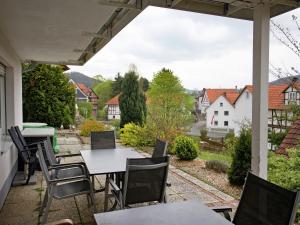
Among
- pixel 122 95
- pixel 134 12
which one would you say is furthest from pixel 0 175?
pixel 122 95

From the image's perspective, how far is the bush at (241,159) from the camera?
15.1ft

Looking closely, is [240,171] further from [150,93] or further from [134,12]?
[150,93]

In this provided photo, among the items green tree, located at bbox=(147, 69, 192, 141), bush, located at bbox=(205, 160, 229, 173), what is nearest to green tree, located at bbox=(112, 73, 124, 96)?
green tree, located at bbox=(147, 69, 192, 141)

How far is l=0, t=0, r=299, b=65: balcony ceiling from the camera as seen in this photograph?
8.82 ft

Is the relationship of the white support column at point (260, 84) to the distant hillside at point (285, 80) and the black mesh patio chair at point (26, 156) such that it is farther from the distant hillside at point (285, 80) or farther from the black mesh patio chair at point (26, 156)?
the black mesh patio chair at point (26, 156)

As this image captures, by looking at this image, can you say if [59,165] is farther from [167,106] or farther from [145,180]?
[167,106]

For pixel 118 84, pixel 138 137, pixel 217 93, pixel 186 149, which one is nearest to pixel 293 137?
pixel 186 149

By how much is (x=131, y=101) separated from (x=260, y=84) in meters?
9.50

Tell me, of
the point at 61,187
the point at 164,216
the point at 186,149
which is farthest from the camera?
the point at 186,149

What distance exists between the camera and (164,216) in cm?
173

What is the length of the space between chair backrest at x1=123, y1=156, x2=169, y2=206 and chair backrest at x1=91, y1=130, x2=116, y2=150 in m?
1.95

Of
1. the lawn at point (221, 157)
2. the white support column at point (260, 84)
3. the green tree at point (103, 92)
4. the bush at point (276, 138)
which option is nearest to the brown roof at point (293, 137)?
the bush at point (276, 138)

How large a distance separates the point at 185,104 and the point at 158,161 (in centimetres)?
681

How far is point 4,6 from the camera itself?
9.11ft
